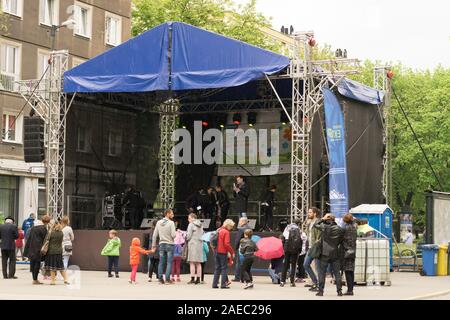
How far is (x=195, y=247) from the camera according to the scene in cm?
2181

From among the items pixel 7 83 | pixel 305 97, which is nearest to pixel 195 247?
pixel 305 97

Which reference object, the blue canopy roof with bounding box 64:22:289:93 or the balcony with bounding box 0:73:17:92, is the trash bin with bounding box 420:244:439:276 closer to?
the blue canopy roof with bounding box 64:22:289:93

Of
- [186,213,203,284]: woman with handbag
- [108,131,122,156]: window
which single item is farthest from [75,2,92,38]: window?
[186,213,203,284]: woman with handbag

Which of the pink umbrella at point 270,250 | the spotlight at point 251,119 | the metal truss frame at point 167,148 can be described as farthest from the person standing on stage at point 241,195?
the pink umbrella at point 270,250

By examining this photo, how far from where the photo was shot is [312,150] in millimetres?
26422

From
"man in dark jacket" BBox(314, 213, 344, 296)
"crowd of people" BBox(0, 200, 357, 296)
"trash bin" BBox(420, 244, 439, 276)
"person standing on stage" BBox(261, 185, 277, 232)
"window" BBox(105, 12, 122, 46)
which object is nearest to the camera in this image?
"man in dark jacket" BBox(314, 213, 344, 296)

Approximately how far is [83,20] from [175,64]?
2294 cm

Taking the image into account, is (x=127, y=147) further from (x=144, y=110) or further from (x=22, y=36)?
(x=22, y=36)

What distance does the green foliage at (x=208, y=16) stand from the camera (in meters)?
47.9

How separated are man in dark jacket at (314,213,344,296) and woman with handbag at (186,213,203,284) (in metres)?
4.27

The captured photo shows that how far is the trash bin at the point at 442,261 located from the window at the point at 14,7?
2477 centimetres

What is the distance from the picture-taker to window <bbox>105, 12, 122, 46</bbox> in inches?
1954

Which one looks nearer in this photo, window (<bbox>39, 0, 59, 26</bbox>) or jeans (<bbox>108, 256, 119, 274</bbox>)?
jeans (<bbox>108, 256, 119, 274</bbox>)

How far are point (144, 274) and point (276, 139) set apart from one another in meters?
8.61
